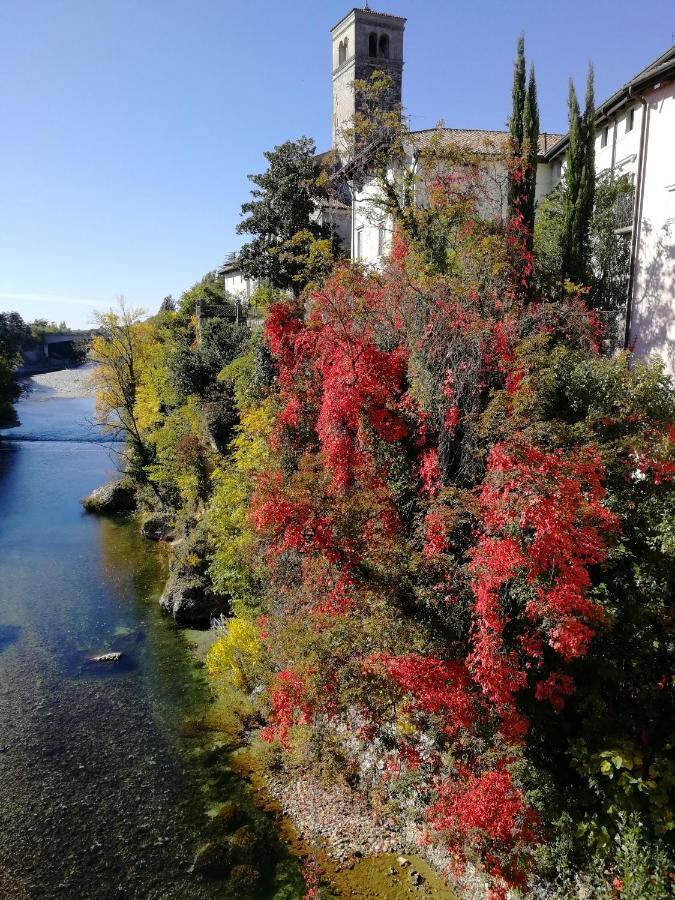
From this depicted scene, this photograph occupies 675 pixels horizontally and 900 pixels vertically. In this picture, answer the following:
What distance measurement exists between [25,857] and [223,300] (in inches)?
1582

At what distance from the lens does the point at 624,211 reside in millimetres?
18438

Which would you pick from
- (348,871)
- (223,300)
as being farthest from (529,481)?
(223,300)

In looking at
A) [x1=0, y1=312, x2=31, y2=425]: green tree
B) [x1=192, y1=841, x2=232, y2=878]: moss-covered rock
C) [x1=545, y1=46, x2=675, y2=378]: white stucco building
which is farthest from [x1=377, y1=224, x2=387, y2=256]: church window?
[x1=0, y1=312, x2=31, y2=425]: green tree

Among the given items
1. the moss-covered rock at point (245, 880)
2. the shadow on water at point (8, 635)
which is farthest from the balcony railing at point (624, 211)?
the shadow on water at point (8, 635)

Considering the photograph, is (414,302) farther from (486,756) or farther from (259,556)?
(486,756)

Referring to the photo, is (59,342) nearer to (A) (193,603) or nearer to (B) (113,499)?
(B) (113,499)

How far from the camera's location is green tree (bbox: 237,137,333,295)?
29.9 m

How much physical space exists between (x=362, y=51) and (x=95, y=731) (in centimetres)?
4483

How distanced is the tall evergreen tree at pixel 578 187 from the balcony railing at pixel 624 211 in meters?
1.62

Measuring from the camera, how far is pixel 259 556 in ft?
52.0

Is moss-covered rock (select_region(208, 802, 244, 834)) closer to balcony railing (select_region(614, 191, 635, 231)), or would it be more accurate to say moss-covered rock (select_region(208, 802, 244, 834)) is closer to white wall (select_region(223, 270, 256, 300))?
balcony railing (select_region(614, 191, 635, 231))

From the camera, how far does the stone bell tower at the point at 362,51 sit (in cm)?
4078

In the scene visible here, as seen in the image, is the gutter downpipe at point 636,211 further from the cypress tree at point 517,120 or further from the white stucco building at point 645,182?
the cypress tree at point 517,120

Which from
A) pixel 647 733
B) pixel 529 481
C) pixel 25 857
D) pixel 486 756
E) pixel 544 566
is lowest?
pixel 25 857
